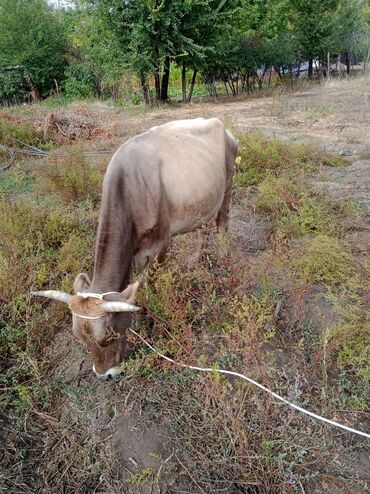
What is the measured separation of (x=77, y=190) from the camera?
243 inches

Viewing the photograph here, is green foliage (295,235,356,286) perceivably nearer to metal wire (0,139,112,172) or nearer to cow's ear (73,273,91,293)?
cow's ear (73,273,91,293)

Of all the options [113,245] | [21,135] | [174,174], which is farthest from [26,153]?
[113,245]

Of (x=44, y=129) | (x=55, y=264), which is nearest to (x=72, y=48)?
(x=44, y=129)

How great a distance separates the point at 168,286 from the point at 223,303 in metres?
0.90

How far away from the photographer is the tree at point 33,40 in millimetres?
23125

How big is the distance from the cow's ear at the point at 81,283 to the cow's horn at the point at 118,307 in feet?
1.16

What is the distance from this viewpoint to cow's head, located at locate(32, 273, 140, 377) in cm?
273

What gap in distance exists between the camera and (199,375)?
292cm

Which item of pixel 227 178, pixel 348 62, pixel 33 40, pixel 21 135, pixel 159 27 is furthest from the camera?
pixel 348 62

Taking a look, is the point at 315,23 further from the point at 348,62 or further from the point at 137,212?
the point at 137,212

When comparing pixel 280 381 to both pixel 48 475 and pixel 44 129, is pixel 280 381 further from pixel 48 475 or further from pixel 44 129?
pixel 44 129

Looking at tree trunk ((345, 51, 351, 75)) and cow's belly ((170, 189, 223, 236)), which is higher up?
tree trunk ((345, 51, 351, 75))

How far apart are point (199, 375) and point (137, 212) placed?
1.45 m

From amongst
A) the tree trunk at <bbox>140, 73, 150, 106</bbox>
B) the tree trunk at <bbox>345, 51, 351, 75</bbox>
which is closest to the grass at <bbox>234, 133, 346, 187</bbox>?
the tree trunk at <bbox>140, 73, 150, 106</bbox>
